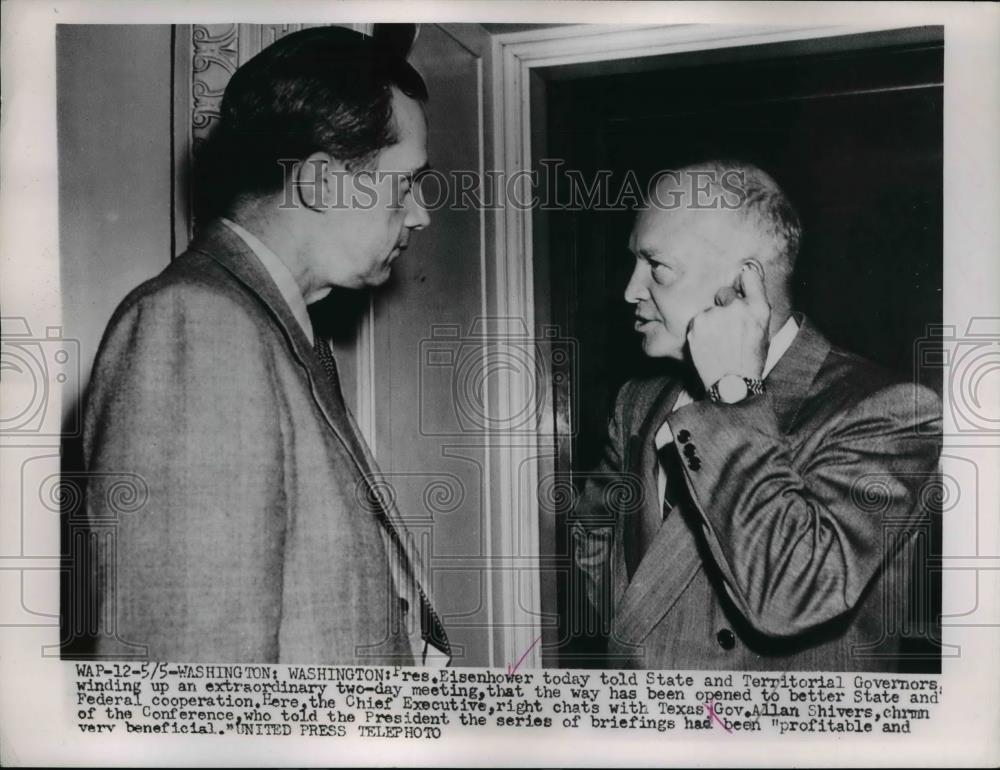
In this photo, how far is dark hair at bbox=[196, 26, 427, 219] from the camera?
1485 mm

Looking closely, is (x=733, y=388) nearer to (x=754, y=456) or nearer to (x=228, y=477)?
(x=754, y=456)

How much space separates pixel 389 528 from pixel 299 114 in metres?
0.69

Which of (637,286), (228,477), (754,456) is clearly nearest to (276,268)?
(228,477)

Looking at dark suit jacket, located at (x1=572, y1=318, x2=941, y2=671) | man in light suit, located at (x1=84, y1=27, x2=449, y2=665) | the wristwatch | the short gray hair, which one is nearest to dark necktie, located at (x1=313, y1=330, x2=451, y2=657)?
man in light suit, located at (x1=84, y1=27, x2=449, y2=665)

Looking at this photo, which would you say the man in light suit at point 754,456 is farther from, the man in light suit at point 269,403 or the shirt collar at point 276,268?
the shirt collar at point 276,268

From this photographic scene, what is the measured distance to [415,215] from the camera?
4.97 feet

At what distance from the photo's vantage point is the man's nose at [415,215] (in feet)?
4.96

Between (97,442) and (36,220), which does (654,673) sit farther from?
(36,220)

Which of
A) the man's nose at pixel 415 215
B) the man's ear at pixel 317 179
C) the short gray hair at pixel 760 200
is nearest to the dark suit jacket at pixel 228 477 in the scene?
the man's ear at pixel 317 179

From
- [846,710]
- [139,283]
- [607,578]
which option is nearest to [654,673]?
[607,578]

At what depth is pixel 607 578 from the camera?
152cm

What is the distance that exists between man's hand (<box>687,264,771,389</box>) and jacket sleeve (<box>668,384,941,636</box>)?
0.06 metres

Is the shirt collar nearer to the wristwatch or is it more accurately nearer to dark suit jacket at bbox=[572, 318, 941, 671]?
dark suit jacket at bbox=[572, 318, 941, 671]

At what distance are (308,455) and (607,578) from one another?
20.8 inches
